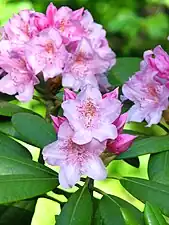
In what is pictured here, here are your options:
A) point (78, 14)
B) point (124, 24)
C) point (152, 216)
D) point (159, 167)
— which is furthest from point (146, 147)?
point (124, 24)

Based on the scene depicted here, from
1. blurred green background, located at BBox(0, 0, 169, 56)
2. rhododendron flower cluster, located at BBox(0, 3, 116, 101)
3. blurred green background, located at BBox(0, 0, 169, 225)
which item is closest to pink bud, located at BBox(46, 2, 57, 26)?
rhododendron flower cluster, located at BBox(0, 3, 116, 101)

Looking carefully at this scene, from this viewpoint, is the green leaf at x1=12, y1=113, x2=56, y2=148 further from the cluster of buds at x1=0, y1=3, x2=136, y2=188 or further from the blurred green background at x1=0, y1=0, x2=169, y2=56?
the blurred green background at x1=0, y1=0, x2=169, y2=56

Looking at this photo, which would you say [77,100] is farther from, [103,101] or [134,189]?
[134,189]

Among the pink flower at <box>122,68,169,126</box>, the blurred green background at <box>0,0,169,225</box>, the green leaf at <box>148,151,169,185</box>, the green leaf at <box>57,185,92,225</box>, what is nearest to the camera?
the green leaf at <box>57,185,92,225</box>

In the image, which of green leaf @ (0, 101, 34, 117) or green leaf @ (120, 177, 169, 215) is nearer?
green leaf @ (120, 177, 169, 215)

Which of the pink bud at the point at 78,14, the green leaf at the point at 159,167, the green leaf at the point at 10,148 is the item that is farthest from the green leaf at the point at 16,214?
the pink bud at the point at 78,14

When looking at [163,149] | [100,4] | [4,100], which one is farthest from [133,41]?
[163,149]

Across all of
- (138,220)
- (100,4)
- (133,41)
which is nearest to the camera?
(138,220)
